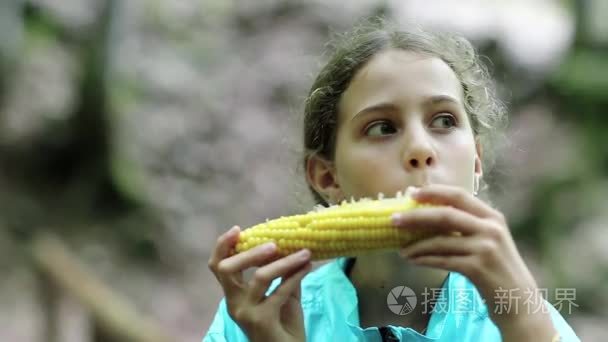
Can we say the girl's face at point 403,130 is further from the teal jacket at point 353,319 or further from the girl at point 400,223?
the teal jacket at point 353,319

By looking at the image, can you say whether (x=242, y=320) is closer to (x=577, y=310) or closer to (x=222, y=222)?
(x=577, y=310)

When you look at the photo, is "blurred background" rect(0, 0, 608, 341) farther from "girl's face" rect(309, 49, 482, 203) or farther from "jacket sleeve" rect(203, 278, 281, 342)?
"girl's face" rect(309, 49, 482, 203)

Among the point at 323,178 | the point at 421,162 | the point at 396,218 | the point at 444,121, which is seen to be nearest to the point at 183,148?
the point at 323,178

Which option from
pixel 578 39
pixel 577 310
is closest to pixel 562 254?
pixel 577 310

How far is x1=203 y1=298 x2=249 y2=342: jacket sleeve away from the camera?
86.6 inches

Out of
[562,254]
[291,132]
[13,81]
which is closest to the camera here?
[291,132]

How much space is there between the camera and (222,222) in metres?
7.73

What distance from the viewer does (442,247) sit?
1671 mm

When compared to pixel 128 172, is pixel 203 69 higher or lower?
higher

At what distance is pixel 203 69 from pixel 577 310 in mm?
4906

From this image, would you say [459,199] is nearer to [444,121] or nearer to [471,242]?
[471,242]

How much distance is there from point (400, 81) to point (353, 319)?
0.67m
